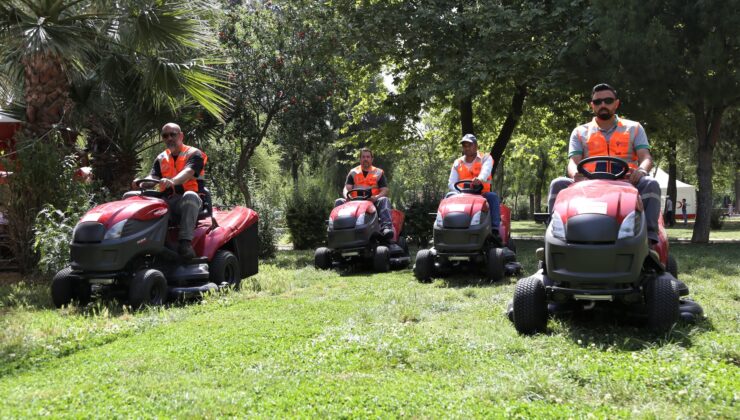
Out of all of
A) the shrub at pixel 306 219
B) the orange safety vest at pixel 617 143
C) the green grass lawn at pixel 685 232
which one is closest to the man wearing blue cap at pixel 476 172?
the orange safety vest at pixel 617 143

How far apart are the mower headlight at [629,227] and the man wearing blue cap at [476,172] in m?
4.01

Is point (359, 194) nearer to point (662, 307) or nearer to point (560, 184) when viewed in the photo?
point (560, 184)

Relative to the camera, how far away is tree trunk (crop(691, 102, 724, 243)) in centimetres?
1591

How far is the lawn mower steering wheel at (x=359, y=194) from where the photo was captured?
1068cm

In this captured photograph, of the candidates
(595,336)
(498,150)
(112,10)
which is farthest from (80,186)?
(498,150)

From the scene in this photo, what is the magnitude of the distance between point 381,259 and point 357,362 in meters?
6.03

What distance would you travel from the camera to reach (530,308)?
500cm

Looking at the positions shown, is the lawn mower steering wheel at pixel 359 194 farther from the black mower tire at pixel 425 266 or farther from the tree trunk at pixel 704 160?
the tree trunk at pixel 704 160

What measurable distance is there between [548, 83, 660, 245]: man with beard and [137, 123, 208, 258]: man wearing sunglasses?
4066 mm

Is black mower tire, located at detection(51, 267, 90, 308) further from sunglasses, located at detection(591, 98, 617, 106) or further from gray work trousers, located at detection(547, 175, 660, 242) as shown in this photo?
sunglasses, located at detection(591, 98, 617, 106)

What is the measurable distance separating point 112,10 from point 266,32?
8.38 meters

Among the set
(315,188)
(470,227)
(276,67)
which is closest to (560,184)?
(470,227)

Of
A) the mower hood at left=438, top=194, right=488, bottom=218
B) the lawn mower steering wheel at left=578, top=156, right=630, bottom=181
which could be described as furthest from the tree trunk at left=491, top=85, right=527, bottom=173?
the lawn mower steering wheel at left=578, top=156, right=630, bottom=181

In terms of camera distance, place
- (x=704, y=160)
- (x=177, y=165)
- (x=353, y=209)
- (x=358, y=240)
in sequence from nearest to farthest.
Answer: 1. (x=177, y=165)
2. (x=358, y=240)
3. (x=353, y=209)
4. (x=704, y=160)
